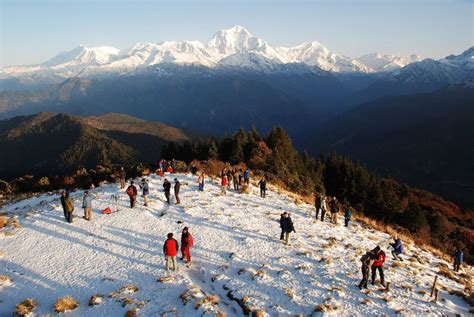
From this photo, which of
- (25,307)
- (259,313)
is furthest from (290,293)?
(25,307)

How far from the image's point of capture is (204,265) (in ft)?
58.6

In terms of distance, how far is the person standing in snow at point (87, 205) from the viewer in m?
22.1

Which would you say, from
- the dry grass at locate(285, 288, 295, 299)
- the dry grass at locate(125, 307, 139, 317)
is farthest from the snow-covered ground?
the dry grass at locate(125, 307, 139, 317)

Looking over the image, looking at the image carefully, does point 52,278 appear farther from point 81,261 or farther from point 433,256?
point 433,256

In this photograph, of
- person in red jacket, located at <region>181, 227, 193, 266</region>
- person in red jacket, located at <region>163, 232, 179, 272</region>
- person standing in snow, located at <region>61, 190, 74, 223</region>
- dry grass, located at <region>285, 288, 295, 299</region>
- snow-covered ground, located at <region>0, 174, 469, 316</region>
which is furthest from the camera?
person standing in snow, located at <region>61, 190, 74, 223</region>

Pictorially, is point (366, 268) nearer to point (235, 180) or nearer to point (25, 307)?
point (25, 307)

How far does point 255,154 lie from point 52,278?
33196 millimetres

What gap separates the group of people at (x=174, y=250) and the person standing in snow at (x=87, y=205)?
7684 mm

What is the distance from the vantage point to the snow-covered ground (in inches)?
591

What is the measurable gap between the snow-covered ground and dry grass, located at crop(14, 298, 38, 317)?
328 mm

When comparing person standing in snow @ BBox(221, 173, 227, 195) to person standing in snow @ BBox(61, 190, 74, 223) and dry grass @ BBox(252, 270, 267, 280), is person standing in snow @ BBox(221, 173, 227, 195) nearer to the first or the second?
person standing in snow @ BBox(61, 190, 74, 223)

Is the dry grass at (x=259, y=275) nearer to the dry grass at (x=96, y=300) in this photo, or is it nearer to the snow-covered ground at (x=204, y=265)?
the snow-covered ground at (x=204, y=265)

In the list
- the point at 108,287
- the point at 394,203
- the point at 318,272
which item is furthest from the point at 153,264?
the point at 394,203

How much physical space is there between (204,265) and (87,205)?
9177 millimetres
